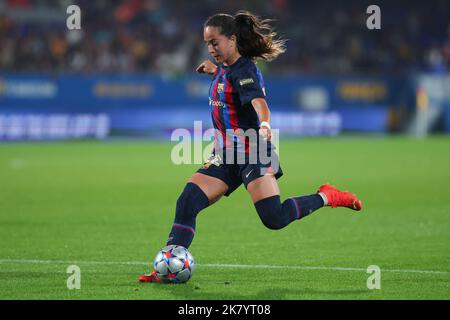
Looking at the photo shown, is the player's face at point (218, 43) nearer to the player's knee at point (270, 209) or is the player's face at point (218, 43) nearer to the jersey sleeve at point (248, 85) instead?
the jersey sleeve at point (248, 85)

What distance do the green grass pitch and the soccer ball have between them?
0.34ft

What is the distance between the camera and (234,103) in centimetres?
815

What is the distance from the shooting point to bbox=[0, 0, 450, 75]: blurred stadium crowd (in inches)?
1235

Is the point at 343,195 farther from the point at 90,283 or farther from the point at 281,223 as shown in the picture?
the point at 90,283

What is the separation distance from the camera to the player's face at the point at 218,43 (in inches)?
320

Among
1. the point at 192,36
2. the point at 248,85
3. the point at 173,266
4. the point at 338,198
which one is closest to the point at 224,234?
the point at 338,198

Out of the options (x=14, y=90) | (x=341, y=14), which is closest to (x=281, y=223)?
(x=14, y=90)

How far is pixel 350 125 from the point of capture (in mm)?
32844

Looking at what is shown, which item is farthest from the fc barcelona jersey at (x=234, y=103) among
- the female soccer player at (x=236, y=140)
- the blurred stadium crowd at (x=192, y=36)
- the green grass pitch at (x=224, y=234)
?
the blurred stadium crowd at (x=192, y=36)

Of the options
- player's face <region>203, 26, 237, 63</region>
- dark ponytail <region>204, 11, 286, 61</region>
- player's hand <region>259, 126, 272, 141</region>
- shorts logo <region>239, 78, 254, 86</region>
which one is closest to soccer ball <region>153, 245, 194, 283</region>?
player's hand <region>259, 126, 272, 141</region>

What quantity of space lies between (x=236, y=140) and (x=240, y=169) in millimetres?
269

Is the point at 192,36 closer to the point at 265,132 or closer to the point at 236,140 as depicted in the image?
the point at 236,140

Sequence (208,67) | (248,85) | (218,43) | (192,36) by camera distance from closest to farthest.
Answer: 1. (248,85)
2. (218,43)
3. (208,67)
4. (192,36)
